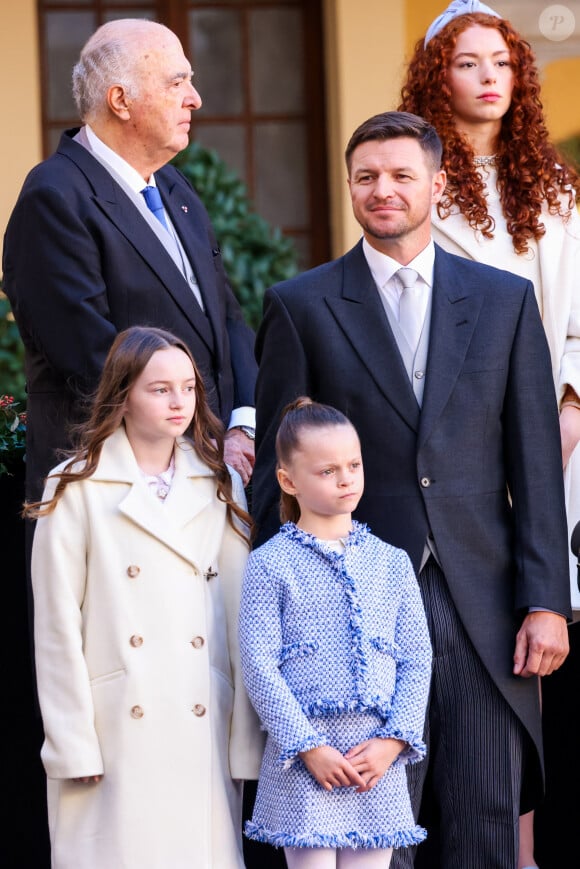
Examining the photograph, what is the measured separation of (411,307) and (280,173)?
195 inches

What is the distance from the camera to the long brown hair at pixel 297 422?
11.2 ft

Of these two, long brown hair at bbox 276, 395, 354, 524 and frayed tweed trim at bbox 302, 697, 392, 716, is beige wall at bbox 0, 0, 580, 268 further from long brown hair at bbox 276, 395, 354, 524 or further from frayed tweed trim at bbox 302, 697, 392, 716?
frayed tweed trim at bbox 302, 697, 392, 716

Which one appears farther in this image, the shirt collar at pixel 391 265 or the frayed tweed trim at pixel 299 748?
the shirt collar at pixel 391 265

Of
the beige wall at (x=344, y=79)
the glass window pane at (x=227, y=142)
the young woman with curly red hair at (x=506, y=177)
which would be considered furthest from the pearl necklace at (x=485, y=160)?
the glass window pane at (x=227, y=142)

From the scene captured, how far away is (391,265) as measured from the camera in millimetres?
3678

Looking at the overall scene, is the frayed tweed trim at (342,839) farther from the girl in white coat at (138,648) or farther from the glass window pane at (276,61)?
the glass window pane at (276,61)

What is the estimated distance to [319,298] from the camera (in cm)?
367

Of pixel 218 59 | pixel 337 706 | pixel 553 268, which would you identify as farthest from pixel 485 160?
pixel 218 59

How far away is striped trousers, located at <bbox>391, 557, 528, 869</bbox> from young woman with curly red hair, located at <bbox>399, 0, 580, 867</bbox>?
64 centimetres

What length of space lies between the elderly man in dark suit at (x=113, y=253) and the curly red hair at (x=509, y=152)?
25.4 inches

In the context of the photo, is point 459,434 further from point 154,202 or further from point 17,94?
point 17,94

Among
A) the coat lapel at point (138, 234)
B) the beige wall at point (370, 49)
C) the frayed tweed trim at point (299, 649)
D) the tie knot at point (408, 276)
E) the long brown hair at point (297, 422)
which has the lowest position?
the frayed tweed trim at point (299, 649)

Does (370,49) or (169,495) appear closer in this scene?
(169,495)

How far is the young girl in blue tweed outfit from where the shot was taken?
10.8 ft
